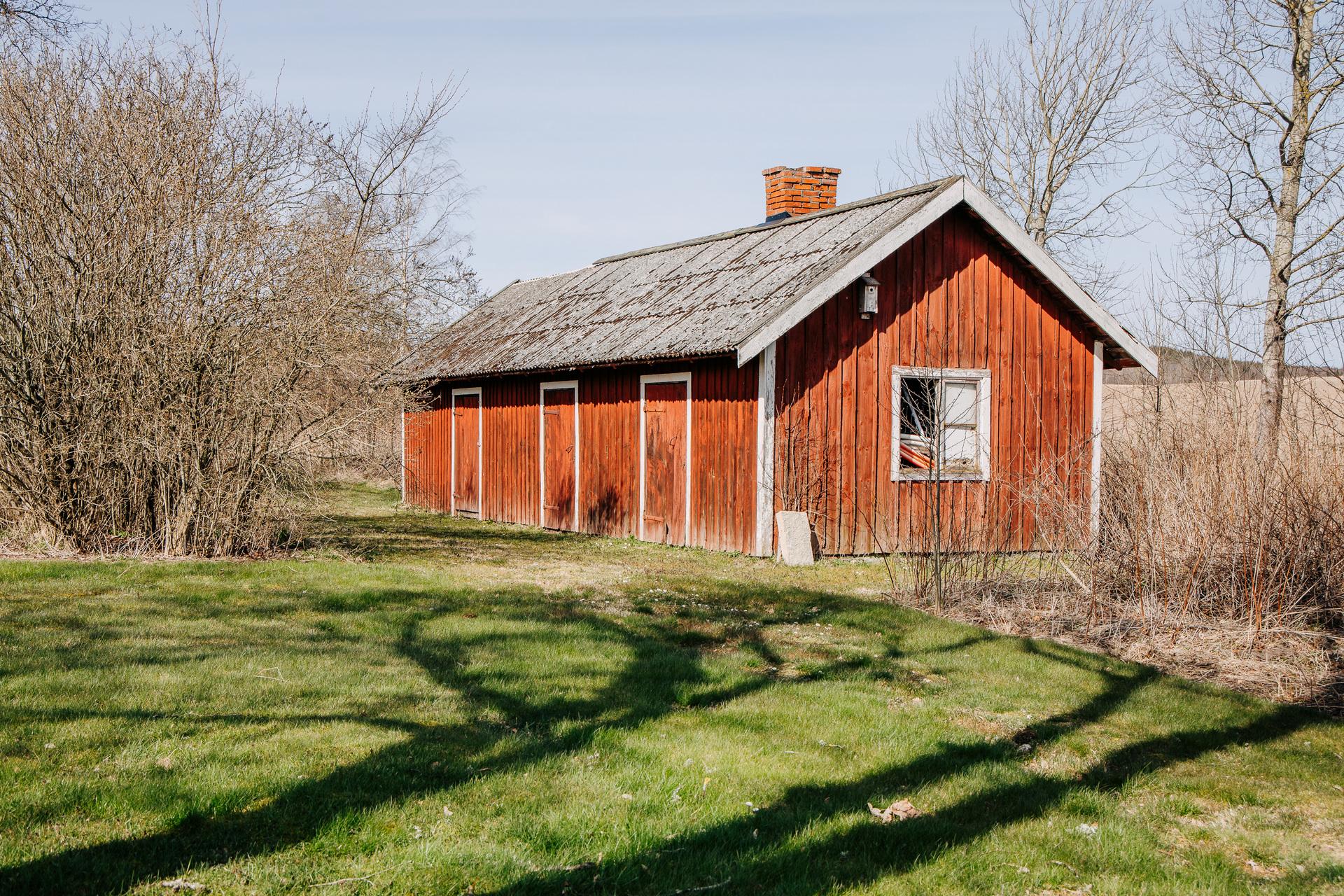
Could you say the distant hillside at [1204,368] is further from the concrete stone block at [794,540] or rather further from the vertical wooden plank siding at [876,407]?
the concrete stone block at [794,540]

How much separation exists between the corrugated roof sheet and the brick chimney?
135 centimetres

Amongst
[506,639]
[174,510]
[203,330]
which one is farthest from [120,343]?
[506,639]

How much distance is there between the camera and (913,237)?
14750 millimetres

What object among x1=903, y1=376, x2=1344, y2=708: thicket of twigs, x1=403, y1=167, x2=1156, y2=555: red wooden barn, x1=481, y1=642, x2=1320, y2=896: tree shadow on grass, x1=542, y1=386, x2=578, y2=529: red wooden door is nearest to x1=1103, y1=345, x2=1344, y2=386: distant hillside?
x1=903, y1=376, x2=1344, y2=708: thicket of twigs

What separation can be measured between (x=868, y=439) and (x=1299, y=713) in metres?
8.14

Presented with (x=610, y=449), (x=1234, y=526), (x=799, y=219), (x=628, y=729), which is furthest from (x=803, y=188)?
(x=628, y=729)

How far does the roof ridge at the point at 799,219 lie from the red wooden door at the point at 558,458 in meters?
3.84

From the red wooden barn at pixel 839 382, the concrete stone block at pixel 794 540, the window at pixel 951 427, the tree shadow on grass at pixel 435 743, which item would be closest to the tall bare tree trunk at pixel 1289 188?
the red wooden barn at pixel 839 382

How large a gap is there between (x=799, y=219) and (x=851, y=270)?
3.89 m

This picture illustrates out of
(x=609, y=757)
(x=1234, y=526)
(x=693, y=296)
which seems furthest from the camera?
(x=693, y=296)

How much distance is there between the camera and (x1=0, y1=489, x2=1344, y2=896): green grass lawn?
4289 millimetres

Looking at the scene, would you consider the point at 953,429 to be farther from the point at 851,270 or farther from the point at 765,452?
the point at 765,452

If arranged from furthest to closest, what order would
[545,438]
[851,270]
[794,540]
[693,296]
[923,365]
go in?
1. [545,438]
2. [693,296]
3. [923,365]
4. [851,270]
5. [794,540]

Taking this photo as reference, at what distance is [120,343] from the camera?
Answer: 1159 cm
